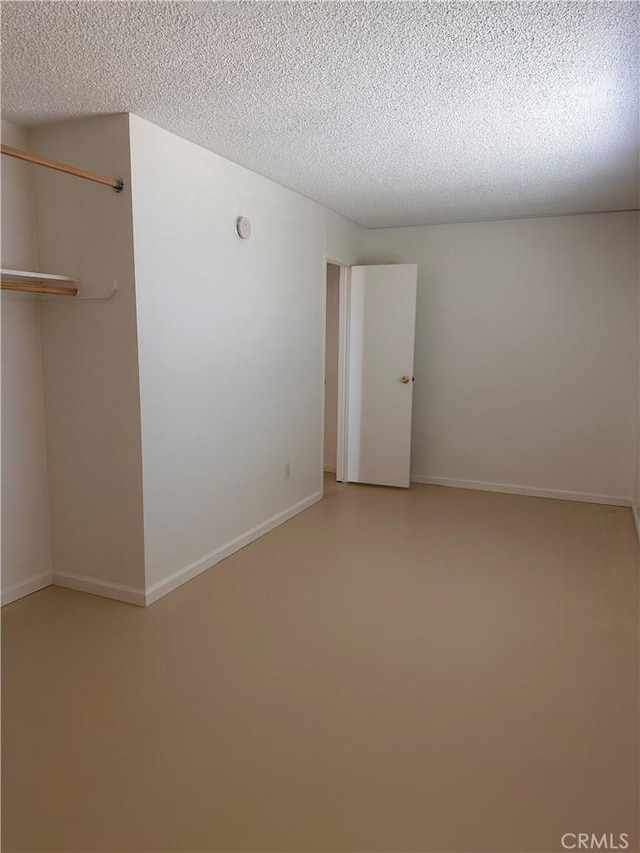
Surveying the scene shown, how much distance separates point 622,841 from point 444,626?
4.19 feet

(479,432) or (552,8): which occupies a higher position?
(552,8)

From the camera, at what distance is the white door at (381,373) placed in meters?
5.43

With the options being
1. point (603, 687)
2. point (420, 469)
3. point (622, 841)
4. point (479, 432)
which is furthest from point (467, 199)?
point (622, 841)

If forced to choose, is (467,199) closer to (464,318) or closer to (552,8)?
(464,318)

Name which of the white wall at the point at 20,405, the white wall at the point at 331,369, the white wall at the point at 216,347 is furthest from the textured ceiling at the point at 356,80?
the white wall at the point at 331,369

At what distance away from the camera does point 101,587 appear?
3211 millimetres

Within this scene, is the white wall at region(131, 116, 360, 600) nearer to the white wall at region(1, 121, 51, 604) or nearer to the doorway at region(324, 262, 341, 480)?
the white wall at region(1, 121, 51, 604)

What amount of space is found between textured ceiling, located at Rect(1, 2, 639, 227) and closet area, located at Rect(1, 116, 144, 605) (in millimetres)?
283

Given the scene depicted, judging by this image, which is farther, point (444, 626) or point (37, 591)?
point (37, 591)

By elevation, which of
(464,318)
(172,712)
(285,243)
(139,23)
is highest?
(139,23)

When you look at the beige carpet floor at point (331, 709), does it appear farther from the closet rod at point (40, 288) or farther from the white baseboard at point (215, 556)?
the closet rod at point (40, 288)

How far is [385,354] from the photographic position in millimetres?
5543

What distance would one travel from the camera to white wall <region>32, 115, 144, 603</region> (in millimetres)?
2939

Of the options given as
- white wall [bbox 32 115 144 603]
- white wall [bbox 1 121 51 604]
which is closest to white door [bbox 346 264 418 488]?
white wall [bbox 32 115 144 603]
